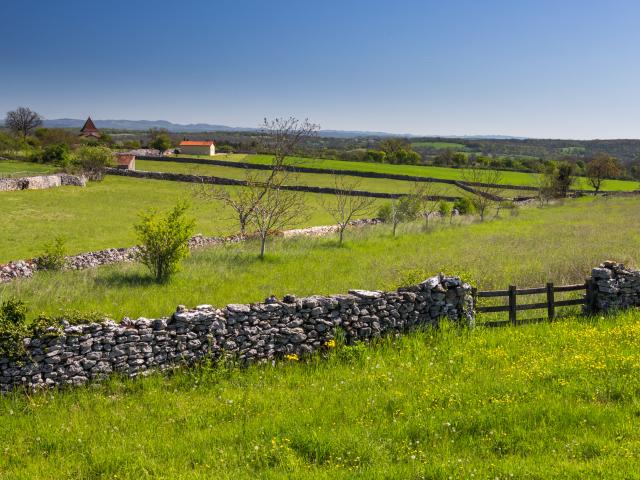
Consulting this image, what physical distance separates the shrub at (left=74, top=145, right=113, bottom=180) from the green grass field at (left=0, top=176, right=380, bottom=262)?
2692 mm

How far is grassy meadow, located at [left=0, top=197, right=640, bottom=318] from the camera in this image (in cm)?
1598

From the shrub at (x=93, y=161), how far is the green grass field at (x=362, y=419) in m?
61.7

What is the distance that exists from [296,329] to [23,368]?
17.1ft

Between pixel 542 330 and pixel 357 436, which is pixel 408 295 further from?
pixel 357 436

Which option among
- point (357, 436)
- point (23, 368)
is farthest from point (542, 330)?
point (23, 368)

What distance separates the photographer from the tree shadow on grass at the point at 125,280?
59.9ft

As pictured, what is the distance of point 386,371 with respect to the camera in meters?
9.92

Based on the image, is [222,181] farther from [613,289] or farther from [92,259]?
[613,289]

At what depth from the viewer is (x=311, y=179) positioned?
72.7m

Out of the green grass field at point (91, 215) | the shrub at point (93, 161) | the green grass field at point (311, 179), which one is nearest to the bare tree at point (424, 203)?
the green grass field at point (311, 179)

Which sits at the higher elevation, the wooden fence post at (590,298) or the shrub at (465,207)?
the shrub at (465,207)

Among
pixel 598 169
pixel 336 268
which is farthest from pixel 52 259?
pixel 598 169

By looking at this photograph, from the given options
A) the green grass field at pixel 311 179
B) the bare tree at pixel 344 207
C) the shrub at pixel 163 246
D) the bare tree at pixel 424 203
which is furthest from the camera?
the green grass field at pixel 311 179

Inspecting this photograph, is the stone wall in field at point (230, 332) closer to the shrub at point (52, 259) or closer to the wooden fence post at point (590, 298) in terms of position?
the wooden fence post at point (590, 298)
